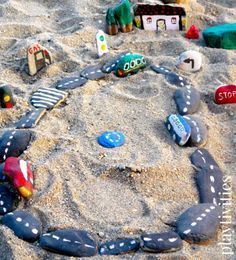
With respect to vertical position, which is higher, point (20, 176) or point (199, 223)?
point (20, 176)

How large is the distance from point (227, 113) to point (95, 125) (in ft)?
1.76

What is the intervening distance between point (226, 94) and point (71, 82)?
0.65 meters

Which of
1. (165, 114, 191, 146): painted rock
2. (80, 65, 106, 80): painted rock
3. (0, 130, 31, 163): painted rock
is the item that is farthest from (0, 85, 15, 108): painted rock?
(165, 114, 191, 146): painted rock

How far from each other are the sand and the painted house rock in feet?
0.16

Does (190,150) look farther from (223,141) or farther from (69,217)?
(69,217)

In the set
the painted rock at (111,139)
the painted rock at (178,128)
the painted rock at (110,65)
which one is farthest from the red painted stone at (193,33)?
Answer: the painted rock at (111,139)

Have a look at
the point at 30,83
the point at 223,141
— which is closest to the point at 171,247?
the point at 223,141

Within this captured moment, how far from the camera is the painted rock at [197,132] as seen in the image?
211cm

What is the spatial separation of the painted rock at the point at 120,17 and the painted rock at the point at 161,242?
4.70 feet

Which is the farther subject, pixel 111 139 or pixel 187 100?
pixel 187 100

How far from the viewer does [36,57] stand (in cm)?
256

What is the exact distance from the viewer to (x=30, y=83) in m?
2.54

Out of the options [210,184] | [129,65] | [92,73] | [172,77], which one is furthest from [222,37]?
[210,184]

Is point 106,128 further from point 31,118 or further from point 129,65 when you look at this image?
point 129,65
